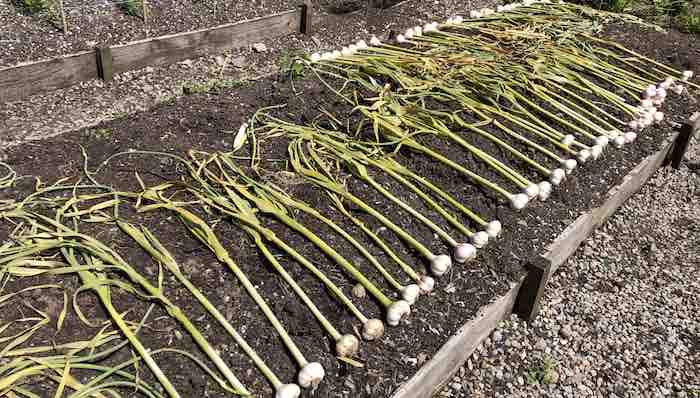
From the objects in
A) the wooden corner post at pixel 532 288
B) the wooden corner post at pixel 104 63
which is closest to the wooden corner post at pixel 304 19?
the wooden corner post at pixel 104 63

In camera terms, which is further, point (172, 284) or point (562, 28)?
point (562, 28)

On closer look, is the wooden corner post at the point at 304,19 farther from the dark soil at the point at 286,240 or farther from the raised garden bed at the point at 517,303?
the raised garden bed at the point at 517,303

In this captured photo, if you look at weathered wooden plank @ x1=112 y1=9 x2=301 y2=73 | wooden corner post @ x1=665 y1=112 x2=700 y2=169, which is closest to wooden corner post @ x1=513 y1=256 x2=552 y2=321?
wooden corner post @ x1=665 y1=112 x2=700 y2=169

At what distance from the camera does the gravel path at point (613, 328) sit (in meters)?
2.53

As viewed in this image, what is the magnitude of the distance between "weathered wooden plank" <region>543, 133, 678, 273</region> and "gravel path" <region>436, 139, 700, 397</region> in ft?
0.55

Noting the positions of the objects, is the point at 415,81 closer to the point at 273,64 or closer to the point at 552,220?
the point at 552,220

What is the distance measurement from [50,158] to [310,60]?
177 cm

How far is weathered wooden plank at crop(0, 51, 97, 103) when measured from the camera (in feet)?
12.3

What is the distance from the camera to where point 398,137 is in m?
3.06

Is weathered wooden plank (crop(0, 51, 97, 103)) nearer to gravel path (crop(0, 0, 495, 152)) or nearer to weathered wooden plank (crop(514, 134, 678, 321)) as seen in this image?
gravel path (crop(0, 0, 495, 152))

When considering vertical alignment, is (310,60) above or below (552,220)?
above

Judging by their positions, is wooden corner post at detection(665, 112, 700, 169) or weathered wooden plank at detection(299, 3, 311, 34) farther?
weathered wooden plank at detection(299, 3, 311, 34)

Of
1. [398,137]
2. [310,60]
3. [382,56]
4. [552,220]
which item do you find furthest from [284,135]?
[552,220]

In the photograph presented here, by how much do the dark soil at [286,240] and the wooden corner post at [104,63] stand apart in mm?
1177
